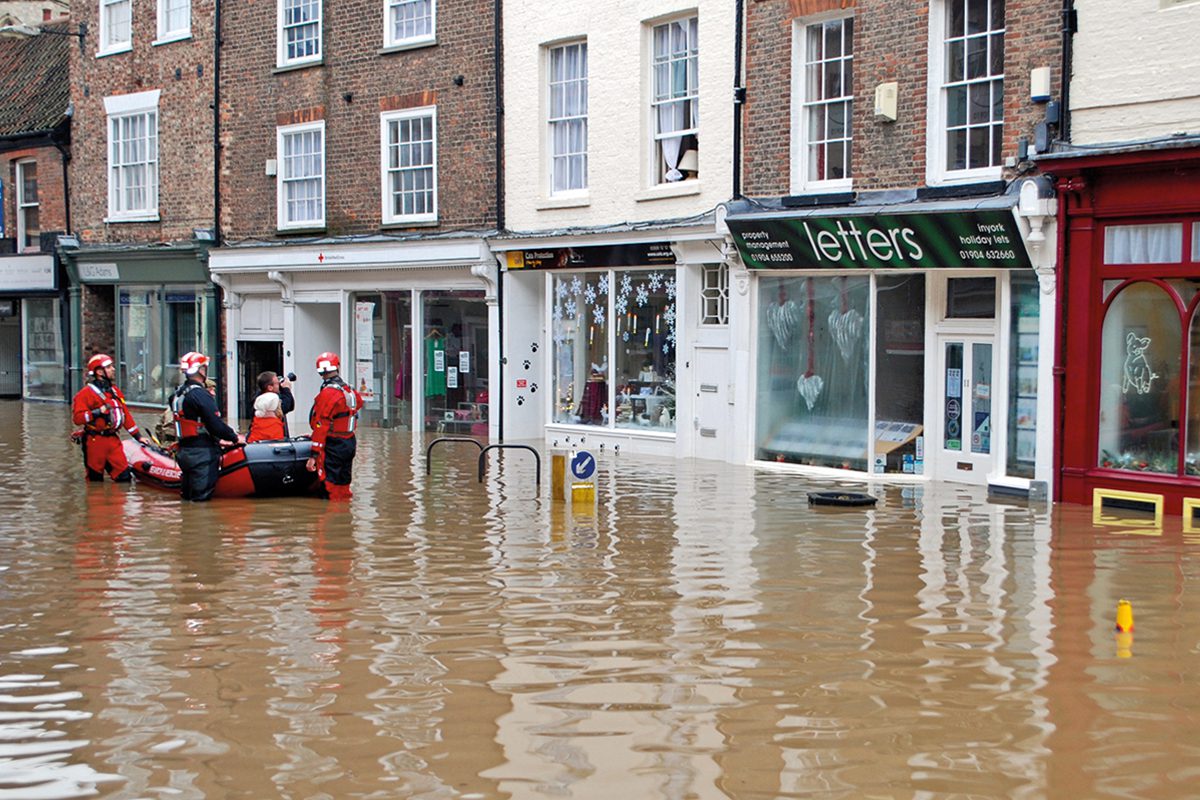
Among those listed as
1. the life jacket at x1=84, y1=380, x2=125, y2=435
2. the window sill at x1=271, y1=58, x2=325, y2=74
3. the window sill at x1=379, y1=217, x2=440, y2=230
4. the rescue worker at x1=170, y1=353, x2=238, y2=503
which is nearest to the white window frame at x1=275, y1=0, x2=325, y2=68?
the window sill at x1=271, y1=58, x2=325, y2=74

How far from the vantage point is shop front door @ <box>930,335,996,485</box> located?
698 inches

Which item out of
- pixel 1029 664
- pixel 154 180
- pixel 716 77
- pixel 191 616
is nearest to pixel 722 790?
pixel 1029 664

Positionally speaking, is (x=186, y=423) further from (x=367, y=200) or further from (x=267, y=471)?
(x=367, y=200)

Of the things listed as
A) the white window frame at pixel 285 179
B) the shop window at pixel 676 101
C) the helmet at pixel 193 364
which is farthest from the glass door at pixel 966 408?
Answer: the white window frame at pixel 285 179

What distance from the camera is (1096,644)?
9.27m

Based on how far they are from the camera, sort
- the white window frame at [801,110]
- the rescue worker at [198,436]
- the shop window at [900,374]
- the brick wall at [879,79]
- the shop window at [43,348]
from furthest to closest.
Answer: the shop window at [43,348], the white window frame at [801,110], the shop window at [900,374], the brick wall at [879,79], the rescue worker at [198,436]

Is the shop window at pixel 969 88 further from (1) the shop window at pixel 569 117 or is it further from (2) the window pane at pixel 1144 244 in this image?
(1) the shop window at pixel 569 117

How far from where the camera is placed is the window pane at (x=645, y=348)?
22.0 m

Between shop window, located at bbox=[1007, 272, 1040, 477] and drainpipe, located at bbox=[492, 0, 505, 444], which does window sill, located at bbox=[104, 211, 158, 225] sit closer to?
drainpipe, located at bbox=[492, 0, 505, 444]

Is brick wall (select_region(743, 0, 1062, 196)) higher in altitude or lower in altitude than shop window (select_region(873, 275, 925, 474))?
higher

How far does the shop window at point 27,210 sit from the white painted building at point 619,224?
1444cm

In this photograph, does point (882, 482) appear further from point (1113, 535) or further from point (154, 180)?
point (154, 180)

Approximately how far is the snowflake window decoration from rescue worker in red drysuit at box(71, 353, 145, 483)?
25.0ft

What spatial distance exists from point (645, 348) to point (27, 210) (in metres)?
17.9
